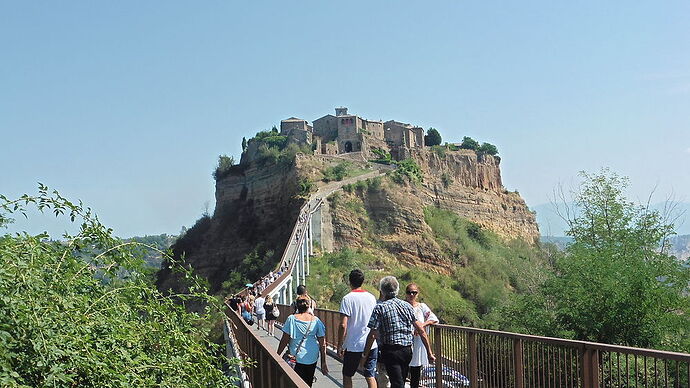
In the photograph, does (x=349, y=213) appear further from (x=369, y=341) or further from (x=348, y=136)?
(x=369, y=341)

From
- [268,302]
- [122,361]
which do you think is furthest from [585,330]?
[122,361]

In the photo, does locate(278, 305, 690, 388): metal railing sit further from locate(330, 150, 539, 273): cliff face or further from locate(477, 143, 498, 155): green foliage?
locate(477, 143, 498, 155): green foliage

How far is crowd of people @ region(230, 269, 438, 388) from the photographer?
9078 millimetres

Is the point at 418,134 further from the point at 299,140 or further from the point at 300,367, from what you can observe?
the point at 300,367

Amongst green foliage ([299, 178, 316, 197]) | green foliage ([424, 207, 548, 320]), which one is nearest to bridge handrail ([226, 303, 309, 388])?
green foliage ([424, 207, 548, 320])

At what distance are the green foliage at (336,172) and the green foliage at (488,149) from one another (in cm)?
3636

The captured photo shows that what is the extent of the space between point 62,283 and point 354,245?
2599 inches

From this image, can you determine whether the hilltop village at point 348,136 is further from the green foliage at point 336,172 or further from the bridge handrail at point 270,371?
the bridge handrail at point 270,371

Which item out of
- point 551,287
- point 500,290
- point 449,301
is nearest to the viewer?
point 551,287

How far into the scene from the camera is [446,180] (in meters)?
95.1

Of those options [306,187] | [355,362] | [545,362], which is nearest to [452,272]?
[306,187]

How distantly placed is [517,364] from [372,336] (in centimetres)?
178

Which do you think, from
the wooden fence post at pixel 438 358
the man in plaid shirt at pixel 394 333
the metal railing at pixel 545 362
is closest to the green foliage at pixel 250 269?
the wooden fence post at pixel 438 358

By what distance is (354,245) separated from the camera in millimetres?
72625
